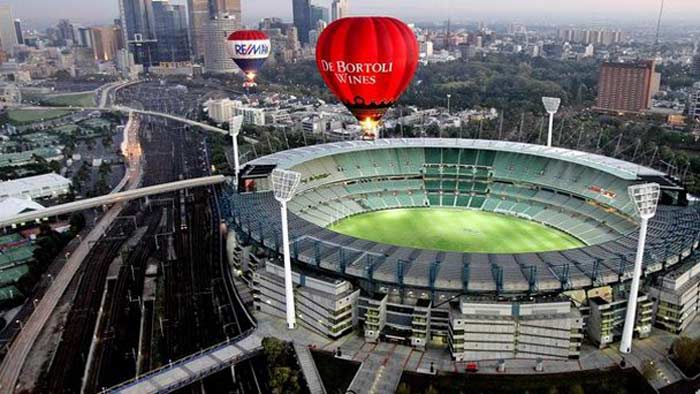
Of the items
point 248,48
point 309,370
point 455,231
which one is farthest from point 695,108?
point 309,370

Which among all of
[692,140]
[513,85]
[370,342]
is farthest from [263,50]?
[513,85]

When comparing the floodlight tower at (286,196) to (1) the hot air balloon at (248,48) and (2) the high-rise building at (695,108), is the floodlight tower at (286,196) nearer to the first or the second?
(1) the hot air balloon at (248,48)

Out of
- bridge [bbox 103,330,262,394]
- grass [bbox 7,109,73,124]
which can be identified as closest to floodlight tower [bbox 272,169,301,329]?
bridge [bbox 103,330,262,394]

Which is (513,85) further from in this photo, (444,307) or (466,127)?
(444,307)

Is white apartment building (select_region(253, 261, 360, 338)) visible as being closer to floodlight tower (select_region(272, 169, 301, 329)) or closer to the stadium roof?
floodlight tower (select_region(272, 169, 301, 329))

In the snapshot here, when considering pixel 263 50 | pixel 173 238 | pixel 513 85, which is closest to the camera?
pixel 173 238
